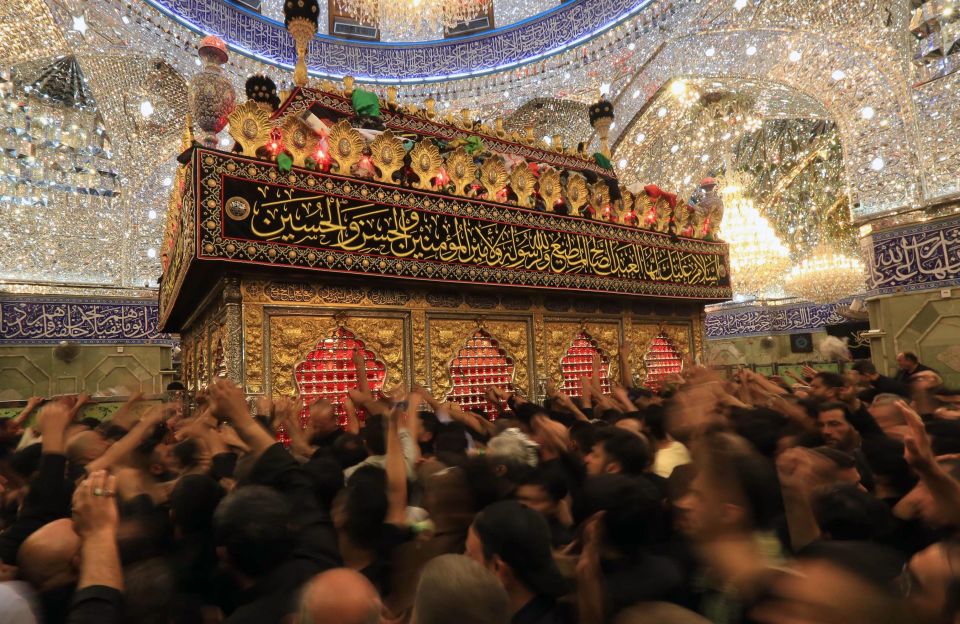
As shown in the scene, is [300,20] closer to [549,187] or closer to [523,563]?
[549,187]

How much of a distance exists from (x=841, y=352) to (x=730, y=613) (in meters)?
9.86

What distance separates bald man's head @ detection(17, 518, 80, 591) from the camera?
126 centimetres

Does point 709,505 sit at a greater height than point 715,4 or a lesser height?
lesser

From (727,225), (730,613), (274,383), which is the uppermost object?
(727,225)

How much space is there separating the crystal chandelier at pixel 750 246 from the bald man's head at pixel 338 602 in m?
9.19

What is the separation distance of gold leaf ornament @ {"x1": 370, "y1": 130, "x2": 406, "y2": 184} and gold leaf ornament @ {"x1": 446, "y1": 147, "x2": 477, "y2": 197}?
514mm

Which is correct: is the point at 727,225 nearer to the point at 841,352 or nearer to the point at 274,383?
the point at 841,352

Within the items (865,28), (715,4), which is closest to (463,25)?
(715,4)

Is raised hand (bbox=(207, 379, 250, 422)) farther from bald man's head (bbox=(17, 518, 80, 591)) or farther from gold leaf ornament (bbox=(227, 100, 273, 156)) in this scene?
gold leaf ornament (bbox=(227, 100, 273, 156))

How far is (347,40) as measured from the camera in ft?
41.5

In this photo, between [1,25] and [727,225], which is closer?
[1,25]

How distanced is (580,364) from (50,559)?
5089 millimetres

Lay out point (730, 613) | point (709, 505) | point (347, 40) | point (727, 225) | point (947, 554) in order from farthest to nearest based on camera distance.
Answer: point (347, 40), point (727, 225), point (709, 505), point (730, 613), point (947, 554)

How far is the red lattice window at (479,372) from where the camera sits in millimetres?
5031
